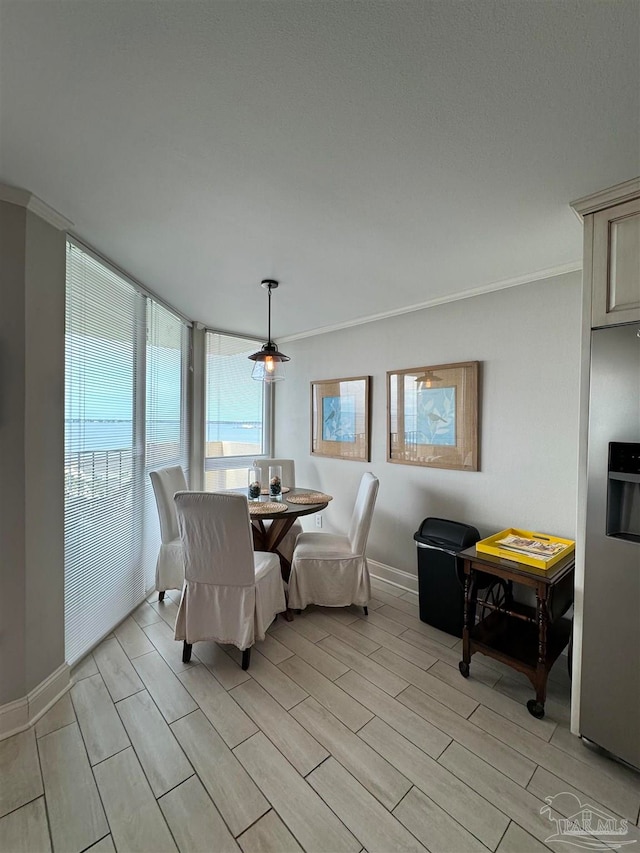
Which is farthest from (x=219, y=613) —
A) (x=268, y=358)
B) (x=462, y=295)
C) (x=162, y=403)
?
(x=462, y=295)

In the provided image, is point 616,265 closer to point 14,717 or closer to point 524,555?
point 524,555

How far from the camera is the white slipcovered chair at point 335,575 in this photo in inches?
109

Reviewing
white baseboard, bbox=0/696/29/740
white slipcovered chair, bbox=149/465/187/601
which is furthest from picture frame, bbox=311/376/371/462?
white baseboard, bbox=0/696/29/740

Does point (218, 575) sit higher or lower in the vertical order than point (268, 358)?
lower

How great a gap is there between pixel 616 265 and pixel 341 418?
2.56 metres

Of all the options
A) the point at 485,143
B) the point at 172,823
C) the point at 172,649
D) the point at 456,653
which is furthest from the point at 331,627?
the point at 485,143

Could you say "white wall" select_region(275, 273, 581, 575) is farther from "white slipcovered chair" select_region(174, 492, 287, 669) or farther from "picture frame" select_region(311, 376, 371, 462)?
"white slipcovered chair" select_region(174, 492, 287, 669)

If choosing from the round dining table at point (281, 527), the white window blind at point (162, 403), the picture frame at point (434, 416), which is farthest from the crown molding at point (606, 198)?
the white window blind at point (162, 403)

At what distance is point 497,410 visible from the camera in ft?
8.72

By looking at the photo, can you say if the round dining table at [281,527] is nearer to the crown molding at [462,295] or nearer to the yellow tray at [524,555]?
the yellow tray at [524,555]

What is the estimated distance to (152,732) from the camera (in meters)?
1.69

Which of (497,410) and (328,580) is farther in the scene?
(328,580)

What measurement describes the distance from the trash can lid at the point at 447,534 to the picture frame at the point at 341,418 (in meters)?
0.98

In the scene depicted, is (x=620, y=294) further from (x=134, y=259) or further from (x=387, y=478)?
(x=134, y=259)
